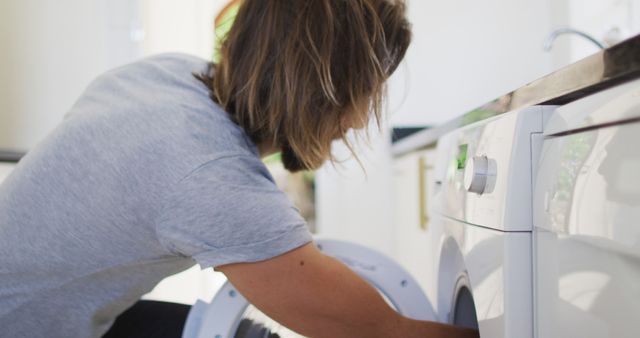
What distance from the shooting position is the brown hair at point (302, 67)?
0.78 m

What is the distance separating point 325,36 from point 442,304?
55cm

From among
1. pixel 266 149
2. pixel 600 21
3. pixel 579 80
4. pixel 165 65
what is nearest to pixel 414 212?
pixel 600 21

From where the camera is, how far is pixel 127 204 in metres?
0.73

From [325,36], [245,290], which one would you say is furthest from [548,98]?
[245,290]

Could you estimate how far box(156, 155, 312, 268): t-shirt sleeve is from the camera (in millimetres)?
684

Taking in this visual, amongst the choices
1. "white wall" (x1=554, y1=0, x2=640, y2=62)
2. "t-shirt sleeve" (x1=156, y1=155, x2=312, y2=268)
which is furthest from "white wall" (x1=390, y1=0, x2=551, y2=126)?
"t-shirt sleeve" (x1=156, y1=155, x2=312, y2=268)

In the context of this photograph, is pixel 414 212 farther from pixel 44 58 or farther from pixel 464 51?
pixel 44 58

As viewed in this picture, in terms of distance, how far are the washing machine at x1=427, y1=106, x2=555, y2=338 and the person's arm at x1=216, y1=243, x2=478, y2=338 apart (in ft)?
0.46

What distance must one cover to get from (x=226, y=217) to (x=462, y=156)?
37cm

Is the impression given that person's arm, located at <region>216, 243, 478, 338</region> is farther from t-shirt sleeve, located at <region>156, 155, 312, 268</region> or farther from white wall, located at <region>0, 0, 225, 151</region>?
white wall, located at <region>0, 0, 225, 151</region>

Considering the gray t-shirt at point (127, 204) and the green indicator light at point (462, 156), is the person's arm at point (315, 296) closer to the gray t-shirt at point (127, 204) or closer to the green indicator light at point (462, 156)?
the gray t-shirt at point (127, 204)

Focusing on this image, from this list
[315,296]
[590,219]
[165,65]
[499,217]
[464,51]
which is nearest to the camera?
[590,219]

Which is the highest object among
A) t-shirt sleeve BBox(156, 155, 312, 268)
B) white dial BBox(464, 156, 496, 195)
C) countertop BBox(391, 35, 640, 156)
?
countertop BBox(391, 35, 640, 156)

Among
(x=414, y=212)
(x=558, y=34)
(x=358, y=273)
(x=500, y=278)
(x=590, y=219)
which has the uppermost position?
(x=558, y=34)
